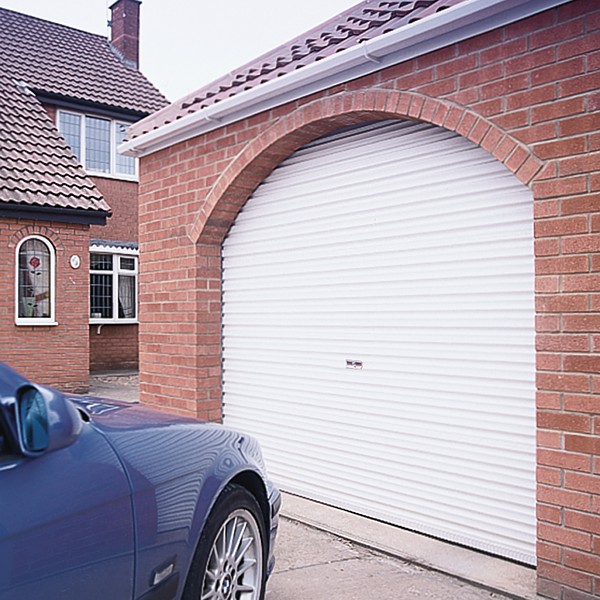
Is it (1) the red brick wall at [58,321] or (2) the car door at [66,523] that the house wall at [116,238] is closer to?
(1) the red brick wall at [58,321]

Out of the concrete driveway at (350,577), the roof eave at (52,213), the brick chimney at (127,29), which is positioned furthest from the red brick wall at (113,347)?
the concrete driveway at (350,577)

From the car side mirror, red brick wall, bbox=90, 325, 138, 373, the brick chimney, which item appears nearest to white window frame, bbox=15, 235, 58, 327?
red brick wall, bbox=90, 325, 138, 373

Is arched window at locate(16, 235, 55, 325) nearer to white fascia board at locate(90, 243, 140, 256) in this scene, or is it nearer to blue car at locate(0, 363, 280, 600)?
white fascia board at locate(90, 243, 140, 256)

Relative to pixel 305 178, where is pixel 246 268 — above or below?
below

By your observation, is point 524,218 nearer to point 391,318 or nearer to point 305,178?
point 391,318

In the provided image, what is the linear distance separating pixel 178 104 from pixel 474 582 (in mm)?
5443

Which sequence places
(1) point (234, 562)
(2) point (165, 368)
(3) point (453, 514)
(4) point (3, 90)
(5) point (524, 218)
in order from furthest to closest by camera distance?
(4) point (3, 90) → (2) point (165, 368) → (3) point (453, 514) → (5) point (524, 218) → (1) point (234, 562)

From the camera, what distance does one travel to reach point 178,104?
7543 mm

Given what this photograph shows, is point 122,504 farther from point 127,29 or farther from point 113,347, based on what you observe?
point 127,29

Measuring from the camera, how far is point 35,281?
12.7 m

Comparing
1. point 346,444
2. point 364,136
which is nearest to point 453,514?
point 346,444

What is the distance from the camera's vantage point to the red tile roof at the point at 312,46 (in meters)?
5.12

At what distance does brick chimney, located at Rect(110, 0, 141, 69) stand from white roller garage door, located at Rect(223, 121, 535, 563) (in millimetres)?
14786

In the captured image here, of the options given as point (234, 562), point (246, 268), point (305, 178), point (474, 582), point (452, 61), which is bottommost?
point (474, 582)
